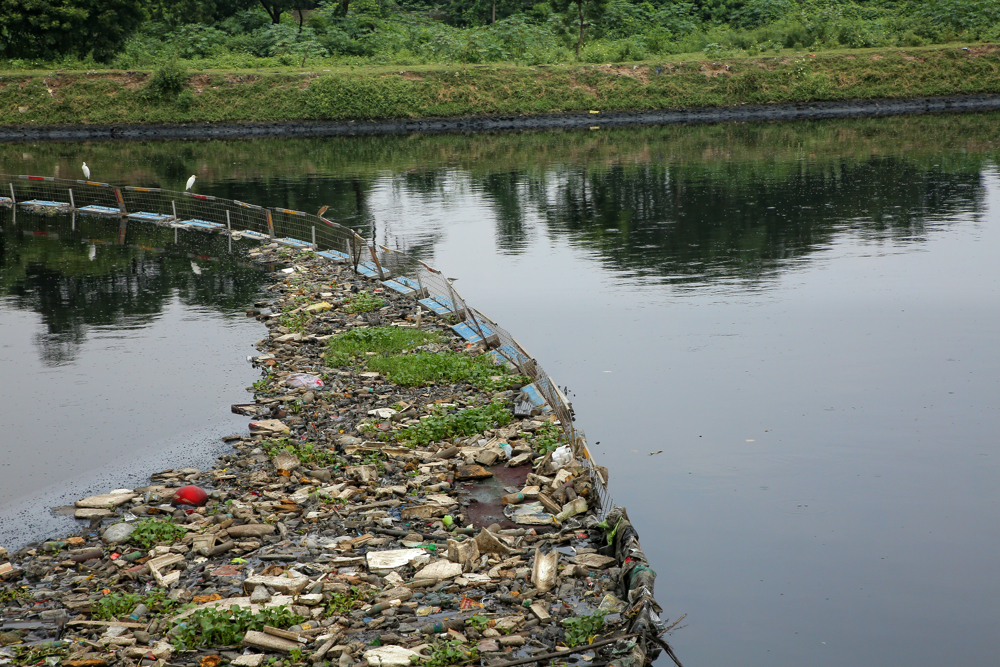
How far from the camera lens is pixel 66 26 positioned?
53844 mm

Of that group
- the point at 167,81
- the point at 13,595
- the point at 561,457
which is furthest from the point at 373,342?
the point at 167,81

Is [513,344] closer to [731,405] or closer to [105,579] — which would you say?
[731,405]

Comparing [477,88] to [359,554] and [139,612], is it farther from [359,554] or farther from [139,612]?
[139,612]

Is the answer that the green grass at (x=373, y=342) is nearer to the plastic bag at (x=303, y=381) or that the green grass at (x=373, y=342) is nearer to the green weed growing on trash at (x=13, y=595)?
the plastic bag at (x=303, y=381)

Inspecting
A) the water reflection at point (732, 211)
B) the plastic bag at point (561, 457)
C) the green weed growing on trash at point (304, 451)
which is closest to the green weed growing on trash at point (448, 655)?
the plastic bag at point (561, 457)

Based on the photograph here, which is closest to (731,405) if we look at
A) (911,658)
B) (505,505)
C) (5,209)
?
(505,505)

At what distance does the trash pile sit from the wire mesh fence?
0.28 m

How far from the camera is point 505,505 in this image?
32.9 ft

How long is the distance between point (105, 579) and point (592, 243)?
18.1 meters

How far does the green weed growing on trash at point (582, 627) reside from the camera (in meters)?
7.53

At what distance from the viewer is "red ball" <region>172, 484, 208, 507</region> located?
33.5 feet

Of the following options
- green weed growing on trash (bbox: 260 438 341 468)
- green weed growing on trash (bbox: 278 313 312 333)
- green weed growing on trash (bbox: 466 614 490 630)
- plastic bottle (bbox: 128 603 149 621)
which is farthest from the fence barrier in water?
plastic bottle (bbox: 128 603 149 621)

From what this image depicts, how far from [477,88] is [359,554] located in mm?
50338

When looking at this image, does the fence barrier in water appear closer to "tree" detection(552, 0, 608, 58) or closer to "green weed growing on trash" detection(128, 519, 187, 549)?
"green weed growing on trash" detection(128, 519, 187, 549)
